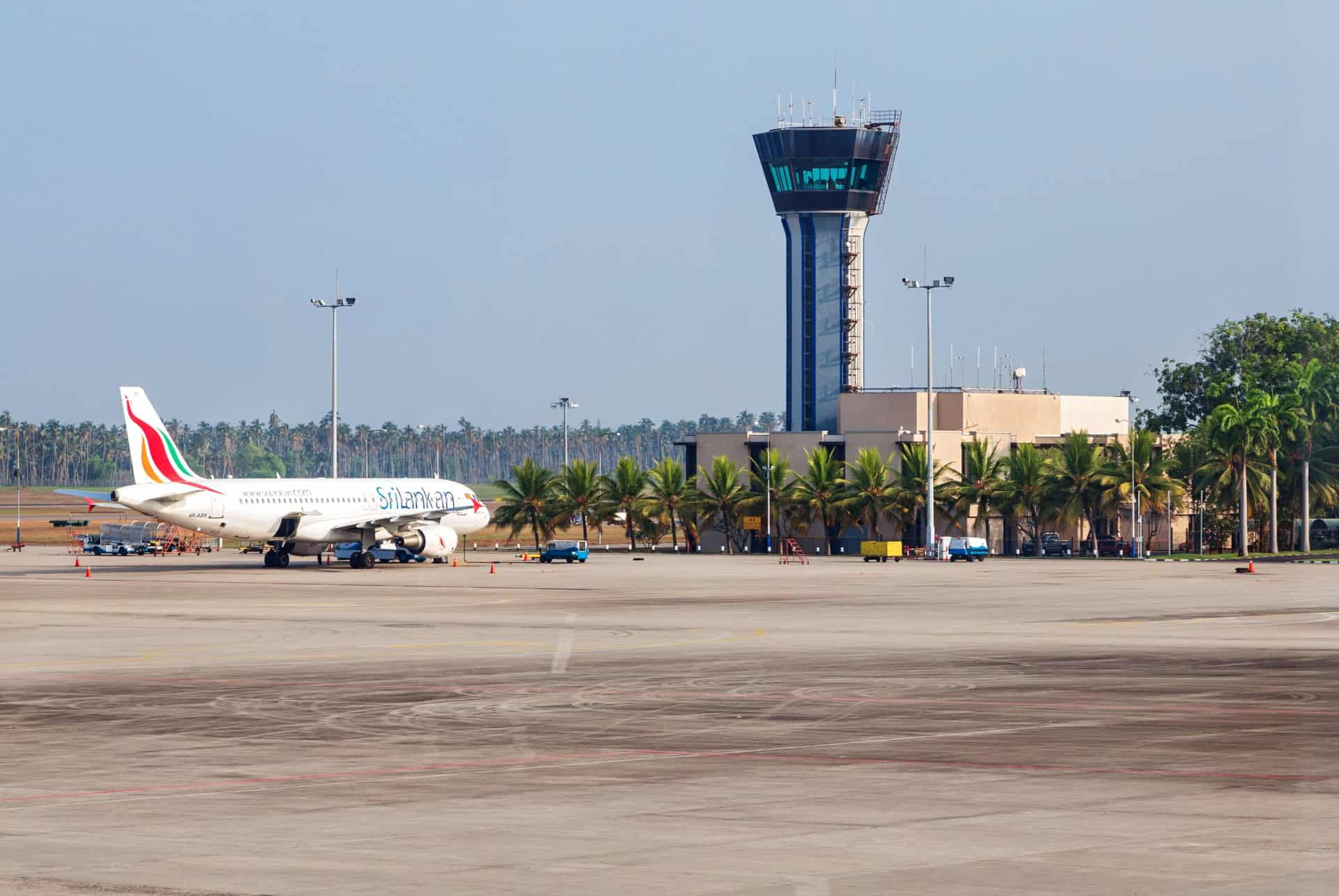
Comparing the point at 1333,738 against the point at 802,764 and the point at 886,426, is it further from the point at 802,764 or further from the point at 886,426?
the point at 886,426

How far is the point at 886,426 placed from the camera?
127 metres

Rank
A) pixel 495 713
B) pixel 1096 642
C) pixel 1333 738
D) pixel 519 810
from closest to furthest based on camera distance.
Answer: pixel 519 810 → pixel 1333 738 → pixel 495 713 → pixel 1096 642

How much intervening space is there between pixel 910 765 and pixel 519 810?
517 centimetres

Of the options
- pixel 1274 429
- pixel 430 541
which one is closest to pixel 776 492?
pixel 1274 429

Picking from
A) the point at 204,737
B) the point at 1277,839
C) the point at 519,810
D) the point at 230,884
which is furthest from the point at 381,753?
the point at 1277,839

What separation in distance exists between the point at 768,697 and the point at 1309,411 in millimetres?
102781

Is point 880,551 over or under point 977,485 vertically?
under

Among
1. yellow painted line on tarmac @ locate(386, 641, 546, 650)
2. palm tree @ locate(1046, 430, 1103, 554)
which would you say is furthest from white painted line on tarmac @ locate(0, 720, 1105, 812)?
palm tree @ locate(1046, 430, 1103, 554)

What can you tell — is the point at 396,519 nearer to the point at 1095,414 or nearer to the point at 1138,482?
the point at 1138,482

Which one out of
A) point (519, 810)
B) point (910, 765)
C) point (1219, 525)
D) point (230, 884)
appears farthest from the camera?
point (1219, 525)

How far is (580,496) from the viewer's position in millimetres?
127500

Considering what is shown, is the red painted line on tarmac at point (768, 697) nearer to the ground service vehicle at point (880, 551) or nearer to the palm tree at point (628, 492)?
the ground service vehicle at point (880, 551)

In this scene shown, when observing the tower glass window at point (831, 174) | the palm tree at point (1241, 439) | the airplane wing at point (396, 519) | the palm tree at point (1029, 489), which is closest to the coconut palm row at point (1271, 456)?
the palm tree at point (1241, 439)

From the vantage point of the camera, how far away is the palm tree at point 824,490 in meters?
120
